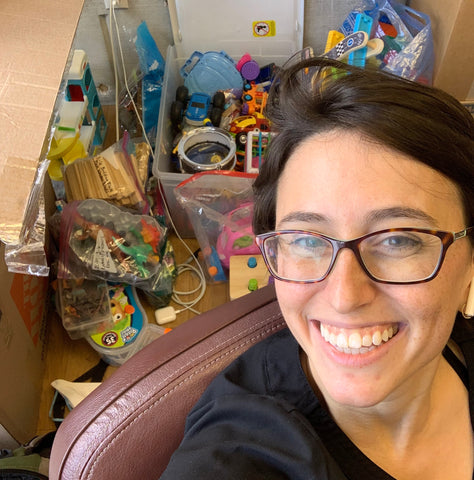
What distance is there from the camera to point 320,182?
0.67 metres

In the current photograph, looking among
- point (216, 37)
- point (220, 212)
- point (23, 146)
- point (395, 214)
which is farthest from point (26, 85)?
point (216, 37)

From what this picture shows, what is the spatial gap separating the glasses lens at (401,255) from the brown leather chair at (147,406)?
0.27m

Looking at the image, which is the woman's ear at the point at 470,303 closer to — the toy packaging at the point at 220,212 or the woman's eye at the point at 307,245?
the woman's eye at the point at 307,245

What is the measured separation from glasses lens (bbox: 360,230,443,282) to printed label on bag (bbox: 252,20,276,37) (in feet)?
5.12

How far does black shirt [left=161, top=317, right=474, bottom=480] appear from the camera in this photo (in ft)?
2.19

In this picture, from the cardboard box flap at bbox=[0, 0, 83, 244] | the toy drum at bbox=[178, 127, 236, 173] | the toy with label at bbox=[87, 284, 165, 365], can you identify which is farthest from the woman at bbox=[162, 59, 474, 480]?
the toy drum at bbox=[178, 127, 236, 173]

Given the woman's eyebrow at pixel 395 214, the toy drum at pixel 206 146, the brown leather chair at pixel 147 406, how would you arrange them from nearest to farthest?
the woman's eyebrow at pixel 395 214, the brown leather chair at pixel 147 406, the toy drum at pixel 206 146

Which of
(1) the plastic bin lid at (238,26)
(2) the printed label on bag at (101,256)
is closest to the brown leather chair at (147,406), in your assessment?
(2) the printed label on bag at (101,256)

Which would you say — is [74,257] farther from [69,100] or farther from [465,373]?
[465,373]

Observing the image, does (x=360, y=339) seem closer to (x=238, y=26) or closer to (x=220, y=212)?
(x=220, y=212)

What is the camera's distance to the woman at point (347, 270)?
645 millimetres

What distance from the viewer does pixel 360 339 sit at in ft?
2.21

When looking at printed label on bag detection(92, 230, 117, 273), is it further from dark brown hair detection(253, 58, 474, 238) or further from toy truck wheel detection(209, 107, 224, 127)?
dark brown hair detection(253, 58, 474, 238)

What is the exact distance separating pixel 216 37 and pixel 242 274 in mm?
971
